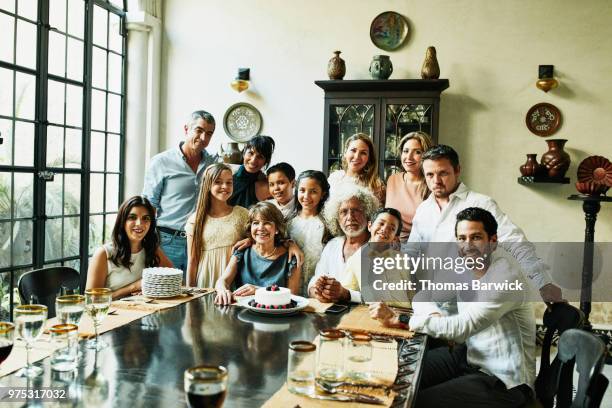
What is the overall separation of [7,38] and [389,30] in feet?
10.0

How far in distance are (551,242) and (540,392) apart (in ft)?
9.78

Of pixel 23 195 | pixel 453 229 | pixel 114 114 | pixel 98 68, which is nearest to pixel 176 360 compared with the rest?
pixel 453 229

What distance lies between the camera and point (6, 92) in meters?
3.54

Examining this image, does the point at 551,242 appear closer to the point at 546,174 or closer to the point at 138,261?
the point at 546,174

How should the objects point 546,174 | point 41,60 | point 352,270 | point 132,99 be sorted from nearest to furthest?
1. point 352,270
2. point 41,60
3. point 546,174
4. point 132,99

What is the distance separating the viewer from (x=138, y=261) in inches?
105

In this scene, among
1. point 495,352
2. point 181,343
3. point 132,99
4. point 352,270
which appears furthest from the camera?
point 132,99

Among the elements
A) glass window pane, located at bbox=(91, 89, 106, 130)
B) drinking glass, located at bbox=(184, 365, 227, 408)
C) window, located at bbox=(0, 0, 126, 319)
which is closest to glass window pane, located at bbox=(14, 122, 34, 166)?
window, located at bbox=(0, 0, 126, 319)

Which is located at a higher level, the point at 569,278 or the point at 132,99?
the point at 132,99

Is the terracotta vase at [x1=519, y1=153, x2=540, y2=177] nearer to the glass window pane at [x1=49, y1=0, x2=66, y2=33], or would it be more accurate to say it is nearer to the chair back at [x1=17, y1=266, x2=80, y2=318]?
the chair back at [x1=17, y1=266, x2=80, y2=318]

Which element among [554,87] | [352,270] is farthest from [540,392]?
[554,87]

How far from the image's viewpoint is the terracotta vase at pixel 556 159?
448cm

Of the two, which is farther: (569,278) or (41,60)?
(569,278)

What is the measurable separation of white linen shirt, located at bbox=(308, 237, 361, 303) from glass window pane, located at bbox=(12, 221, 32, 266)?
7.24 feet
